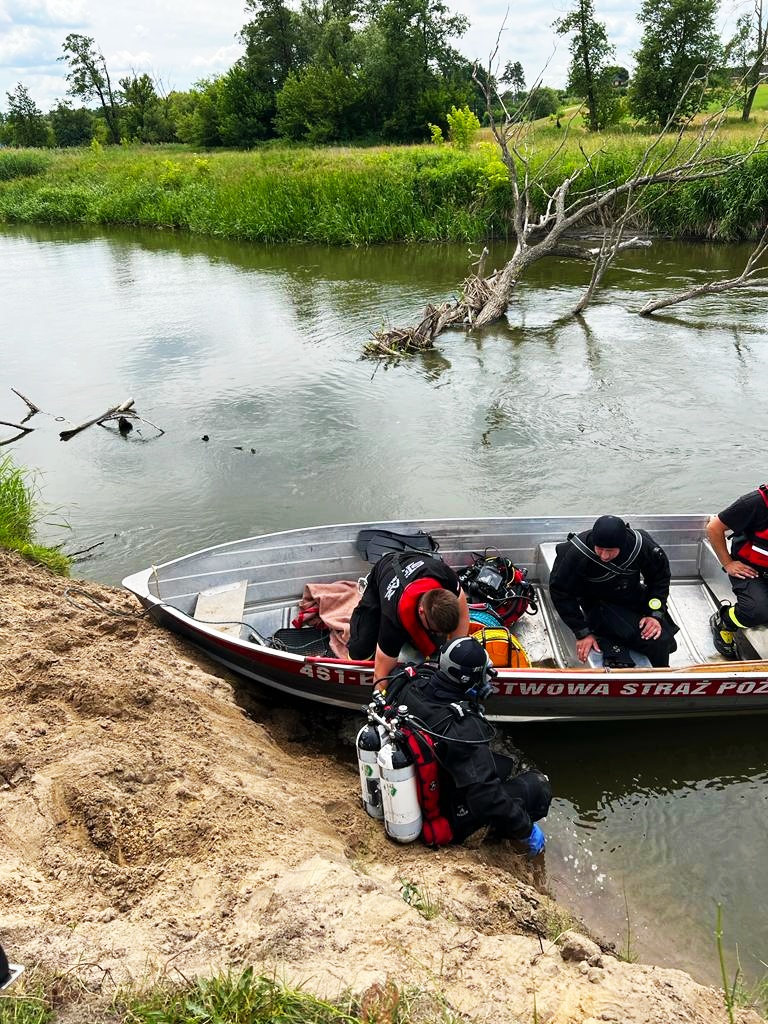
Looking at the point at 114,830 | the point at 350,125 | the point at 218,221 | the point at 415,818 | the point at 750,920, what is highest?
the point at 350,125

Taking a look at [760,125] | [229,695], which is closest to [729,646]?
[229,695]

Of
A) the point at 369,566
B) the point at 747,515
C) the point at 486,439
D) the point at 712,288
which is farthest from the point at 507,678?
the point at 712,288

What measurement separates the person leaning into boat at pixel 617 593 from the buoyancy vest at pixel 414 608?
1.60 metres

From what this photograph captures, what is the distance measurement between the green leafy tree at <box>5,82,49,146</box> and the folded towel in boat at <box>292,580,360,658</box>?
61.0 metres

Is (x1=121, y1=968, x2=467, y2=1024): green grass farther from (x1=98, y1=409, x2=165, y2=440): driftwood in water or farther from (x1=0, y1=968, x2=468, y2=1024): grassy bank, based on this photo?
(x1=98, y1=409, x2=165, y2=440): driftwood in water

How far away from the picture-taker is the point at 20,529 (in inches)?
305

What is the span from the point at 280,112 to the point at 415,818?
1843 inches

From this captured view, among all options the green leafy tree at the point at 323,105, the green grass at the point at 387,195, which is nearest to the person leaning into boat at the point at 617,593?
the green grass at the point at 387,195

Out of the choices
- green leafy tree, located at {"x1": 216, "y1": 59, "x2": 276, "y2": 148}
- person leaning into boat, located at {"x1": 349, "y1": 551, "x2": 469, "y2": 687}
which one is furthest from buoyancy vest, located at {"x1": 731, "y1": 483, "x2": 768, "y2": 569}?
green leafy tree, located at {"x1": 216, "y1": 59, "x2": 276, "y2": 148}

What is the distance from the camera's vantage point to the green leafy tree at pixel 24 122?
53781 millimetres

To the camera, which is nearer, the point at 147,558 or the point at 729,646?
the point at 729,646

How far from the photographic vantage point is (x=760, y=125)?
26.9 m

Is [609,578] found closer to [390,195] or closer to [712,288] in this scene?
[712,288]

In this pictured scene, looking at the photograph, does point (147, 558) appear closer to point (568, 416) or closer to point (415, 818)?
point (415, 818)
